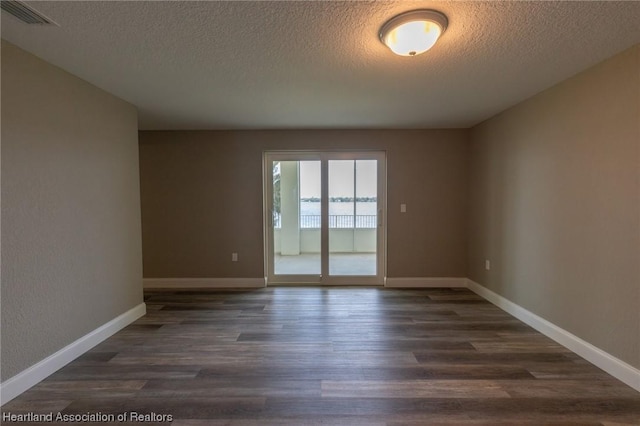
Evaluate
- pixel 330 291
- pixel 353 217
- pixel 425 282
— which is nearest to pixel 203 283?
pixel 330 291

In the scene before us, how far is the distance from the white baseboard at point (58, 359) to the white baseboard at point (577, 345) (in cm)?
406

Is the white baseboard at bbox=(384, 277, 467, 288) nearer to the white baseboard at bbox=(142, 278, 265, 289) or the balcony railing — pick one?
the balcony railing

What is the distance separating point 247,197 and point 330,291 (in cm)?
181

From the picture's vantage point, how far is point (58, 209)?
2193mm

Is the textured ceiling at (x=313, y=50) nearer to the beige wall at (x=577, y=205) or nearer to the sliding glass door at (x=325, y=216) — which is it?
the beige wall at (x=577, y=205)

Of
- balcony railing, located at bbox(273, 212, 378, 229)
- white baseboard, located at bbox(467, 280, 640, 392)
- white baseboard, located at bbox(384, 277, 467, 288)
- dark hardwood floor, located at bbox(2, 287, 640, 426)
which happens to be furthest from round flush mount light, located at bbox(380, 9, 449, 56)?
white baseboard, located at bbox(384, 277, 467, 288)

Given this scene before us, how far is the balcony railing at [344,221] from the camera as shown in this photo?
430cm

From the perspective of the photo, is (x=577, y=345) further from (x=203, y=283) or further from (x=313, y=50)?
(x=203, y=283)

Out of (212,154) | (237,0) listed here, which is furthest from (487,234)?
(212,154)

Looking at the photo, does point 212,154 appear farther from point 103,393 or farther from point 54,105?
point 103,393

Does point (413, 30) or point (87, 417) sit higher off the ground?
point (413, 30)

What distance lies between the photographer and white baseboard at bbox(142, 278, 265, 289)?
4.22 meters

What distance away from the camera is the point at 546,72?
2.28 metres

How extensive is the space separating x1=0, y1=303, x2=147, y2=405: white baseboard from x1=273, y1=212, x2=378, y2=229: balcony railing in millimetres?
2248
